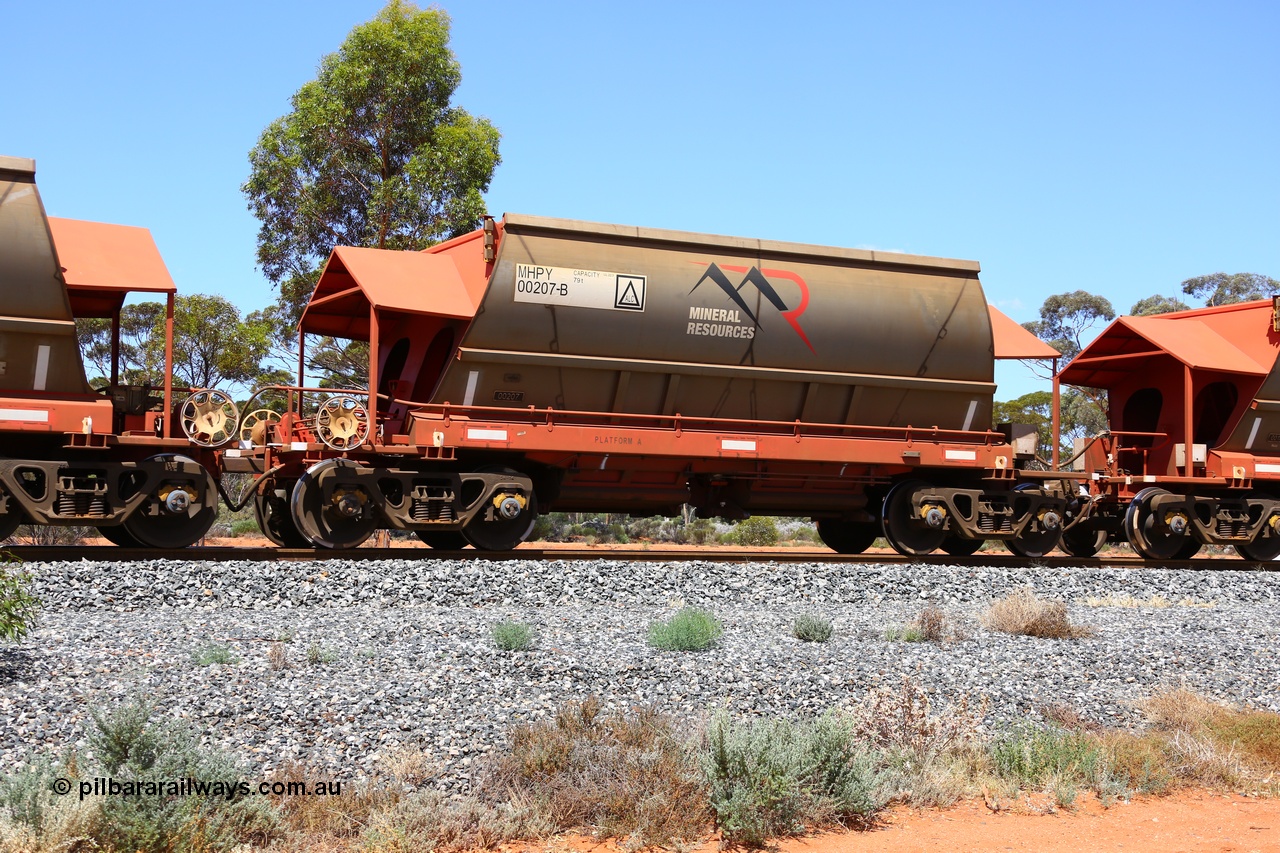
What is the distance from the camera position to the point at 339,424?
12.7m

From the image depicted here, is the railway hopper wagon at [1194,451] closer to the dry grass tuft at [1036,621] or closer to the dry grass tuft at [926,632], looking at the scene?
the dry grass tuft at [1036,621]

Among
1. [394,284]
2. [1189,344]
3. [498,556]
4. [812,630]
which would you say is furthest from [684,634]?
[1189,344]

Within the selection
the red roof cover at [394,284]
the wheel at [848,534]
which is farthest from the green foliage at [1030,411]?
the red roof cover at [394,284]

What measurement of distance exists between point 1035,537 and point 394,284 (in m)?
9.55

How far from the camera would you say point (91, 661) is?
710 cm

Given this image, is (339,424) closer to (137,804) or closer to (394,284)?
(394,284)

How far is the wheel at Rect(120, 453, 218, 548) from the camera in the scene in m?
11.9

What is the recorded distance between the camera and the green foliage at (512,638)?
26.0ft

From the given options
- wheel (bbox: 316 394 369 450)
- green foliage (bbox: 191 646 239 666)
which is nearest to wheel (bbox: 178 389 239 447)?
wheel (bbox: 316 394 369 450)

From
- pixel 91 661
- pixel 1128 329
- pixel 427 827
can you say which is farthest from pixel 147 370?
pixel 427 827

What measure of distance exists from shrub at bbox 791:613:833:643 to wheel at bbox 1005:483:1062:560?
7.84 metres

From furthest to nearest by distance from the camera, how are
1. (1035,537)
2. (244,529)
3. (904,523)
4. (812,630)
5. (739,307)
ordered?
(244,529), (1035,537), (904,523), (739,307), (812,630)

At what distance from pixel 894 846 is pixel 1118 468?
46.7 feet

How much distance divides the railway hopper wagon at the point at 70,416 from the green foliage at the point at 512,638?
550cm
